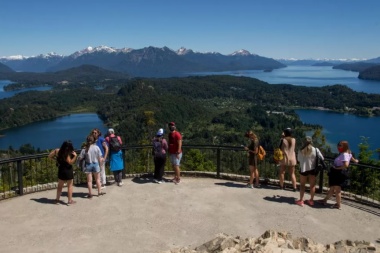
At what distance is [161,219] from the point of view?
7715mm

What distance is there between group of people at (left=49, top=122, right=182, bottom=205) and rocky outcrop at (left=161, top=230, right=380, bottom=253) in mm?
3538

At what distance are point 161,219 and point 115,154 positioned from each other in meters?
2.78

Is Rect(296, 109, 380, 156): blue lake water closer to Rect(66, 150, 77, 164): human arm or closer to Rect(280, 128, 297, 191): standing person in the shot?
Rect(280, 128, 297, 191): standing person

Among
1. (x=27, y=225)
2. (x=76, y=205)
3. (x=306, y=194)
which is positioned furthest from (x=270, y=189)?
(x=27, y=225)

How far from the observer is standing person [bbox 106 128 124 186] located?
9.52 m

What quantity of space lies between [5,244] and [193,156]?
14.7m

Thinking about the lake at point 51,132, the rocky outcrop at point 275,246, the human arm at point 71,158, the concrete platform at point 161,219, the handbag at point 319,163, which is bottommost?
the lake at point 51,132

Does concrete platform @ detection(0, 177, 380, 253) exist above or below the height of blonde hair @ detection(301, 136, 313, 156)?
below

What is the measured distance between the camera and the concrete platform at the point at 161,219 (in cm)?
675

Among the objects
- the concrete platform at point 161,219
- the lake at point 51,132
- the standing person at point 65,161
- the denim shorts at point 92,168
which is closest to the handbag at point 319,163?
the concrete platform at point 161,219

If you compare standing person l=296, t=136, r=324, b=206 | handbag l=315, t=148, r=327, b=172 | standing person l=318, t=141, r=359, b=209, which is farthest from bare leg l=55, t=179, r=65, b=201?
standing person l=318, t=141, r=359, b=209

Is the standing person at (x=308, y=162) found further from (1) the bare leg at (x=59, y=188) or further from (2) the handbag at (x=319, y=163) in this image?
(1) the bare leg at (x=59, y=188)

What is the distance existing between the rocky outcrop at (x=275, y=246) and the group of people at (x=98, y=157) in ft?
11.6

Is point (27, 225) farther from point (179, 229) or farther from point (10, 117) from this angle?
point (10, 117)
